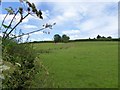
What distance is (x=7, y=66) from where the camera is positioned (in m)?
0.84

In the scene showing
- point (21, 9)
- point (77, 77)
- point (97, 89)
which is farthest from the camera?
point (77, 77)

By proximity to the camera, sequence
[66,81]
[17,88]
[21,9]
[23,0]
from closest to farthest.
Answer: [23,0] < [21,9] < [17,88] < [66,81]

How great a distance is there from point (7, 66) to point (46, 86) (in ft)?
11.6

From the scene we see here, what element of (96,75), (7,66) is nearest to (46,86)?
(96,75)

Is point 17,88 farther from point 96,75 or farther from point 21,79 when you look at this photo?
point 96,75

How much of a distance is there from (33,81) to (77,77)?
1.70 m

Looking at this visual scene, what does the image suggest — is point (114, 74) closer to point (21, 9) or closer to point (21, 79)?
point (21, 79)

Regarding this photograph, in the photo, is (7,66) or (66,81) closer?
(7,66)

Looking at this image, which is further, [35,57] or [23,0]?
[35,57]

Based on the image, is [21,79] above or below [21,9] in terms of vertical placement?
below

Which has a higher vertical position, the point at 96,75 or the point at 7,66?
the point at 7,66

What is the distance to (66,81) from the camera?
5.12 metres

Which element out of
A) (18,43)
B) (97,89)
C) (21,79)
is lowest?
(97,89)

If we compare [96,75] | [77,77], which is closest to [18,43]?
[77,77]
